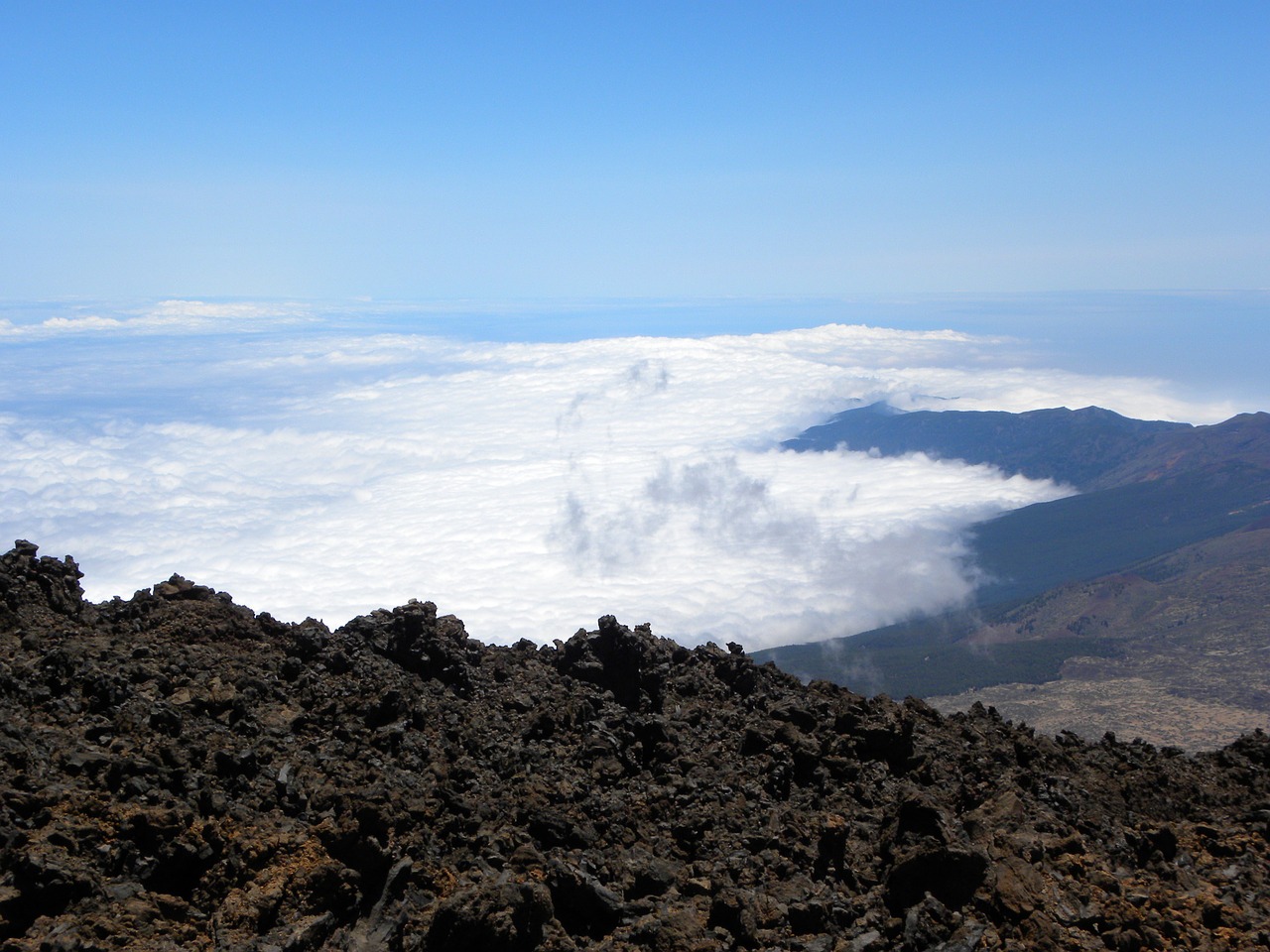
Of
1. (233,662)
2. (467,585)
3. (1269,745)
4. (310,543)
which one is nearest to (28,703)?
(233,662)

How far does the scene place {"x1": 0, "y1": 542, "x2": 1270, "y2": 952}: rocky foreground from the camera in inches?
395

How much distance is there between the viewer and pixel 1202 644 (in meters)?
109

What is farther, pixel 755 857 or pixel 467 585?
pixel 467 585

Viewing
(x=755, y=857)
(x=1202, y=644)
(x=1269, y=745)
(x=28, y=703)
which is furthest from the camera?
(x=1202, y=644)

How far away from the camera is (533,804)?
41.7ft

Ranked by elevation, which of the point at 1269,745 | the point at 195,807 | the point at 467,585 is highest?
the point at 195,807

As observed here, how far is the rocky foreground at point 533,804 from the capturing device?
A: 32.9ft

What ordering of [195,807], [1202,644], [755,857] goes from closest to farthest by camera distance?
[195,807] → [755,857] → [1202,644]

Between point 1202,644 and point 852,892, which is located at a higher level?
point 852,892

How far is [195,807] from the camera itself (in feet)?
36.8

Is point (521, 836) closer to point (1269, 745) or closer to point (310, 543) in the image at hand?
point (1269, 745)

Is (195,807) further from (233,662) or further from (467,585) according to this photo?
(467,585)

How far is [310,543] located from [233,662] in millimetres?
159950

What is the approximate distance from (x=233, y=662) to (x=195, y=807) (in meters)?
5.25
